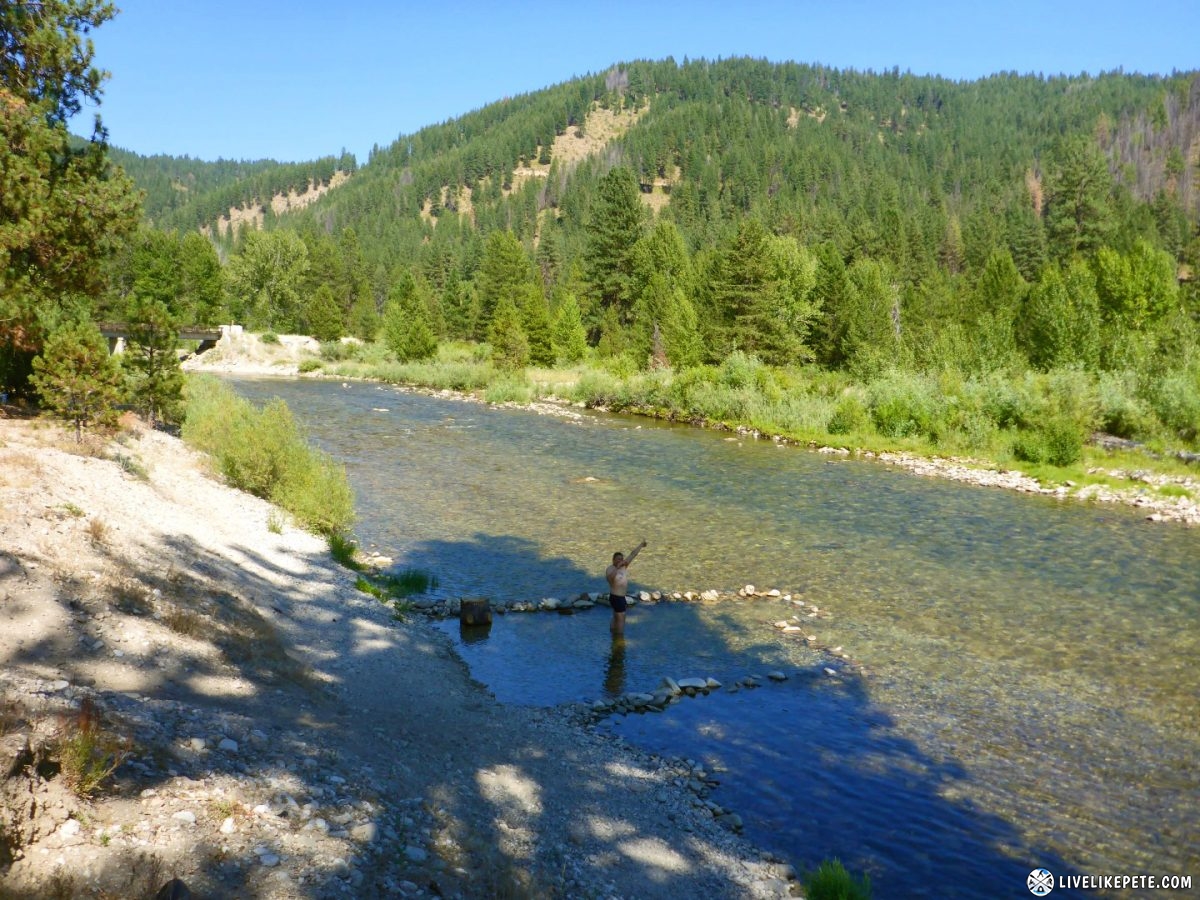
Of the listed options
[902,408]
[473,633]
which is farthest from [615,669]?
[902,408]

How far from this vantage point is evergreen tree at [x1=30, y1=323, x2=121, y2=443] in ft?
62.3

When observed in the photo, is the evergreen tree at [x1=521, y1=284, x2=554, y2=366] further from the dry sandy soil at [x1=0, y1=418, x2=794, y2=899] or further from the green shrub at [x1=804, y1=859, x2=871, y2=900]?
the green shrub at [x1=804, y1=859, x2=871, y2=900]

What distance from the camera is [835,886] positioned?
764 cm

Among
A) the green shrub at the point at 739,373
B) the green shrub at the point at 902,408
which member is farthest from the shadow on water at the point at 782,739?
the green shrub at the point at 739,373

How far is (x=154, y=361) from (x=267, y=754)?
73.2ft

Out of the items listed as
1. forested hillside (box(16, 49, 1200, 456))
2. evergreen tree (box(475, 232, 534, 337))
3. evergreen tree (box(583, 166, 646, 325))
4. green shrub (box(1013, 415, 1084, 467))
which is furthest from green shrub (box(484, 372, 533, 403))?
evergreen tree (box(475, 232, 534, 337))

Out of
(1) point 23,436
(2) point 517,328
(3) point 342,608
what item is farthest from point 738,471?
(2) point 517,328

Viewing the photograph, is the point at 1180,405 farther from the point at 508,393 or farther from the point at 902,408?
the point at 508,393

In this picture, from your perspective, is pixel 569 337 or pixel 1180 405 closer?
pixel 1180 405

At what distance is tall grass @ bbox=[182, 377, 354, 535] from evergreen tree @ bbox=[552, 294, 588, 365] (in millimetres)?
50967

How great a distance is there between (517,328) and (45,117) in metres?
48.4

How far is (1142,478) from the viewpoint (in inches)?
1157

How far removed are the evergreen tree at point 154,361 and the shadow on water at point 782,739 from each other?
53.4ft

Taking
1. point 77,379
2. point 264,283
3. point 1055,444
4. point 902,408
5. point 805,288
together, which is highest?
point 264,283
